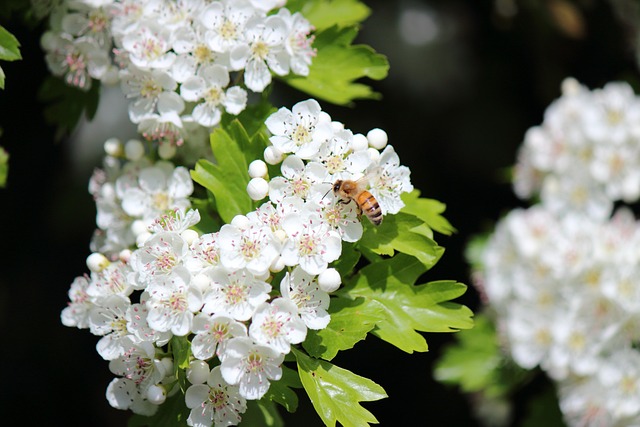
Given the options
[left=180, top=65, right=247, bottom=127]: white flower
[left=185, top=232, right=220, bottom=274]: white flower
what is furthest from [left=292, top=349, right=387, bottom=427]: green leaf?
[left=180, top=65, right=247, bottom=127]: white flower

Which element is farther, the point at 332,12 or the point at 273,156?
Result: the point at 332,12

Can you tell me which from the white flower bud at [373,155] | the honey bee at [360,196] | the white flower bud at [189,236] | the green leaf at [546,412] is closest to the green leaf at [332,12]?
the white flower bud at [373,155]

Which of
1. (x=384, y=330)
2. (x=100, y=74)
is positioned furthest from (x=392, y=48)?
(x=384, y=330)

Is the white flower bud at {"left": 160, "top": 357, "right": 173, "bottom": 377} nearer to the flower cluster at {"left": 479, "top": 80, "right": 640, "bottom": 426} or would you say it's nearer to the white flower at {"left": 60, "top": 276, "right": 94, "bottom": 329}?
the white flower at {"left": 60, "top": 276, "right": 94, "bottom": 329}

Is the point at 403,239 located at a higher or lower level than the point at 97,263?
higher

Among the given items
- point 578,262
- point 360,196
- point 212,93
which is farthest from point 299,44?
point 578,262

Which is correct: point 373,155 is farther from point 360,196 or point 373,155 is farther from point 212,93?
point 212,93

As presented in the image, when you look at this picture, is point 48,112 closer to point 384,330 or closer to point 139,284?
point 139,284
